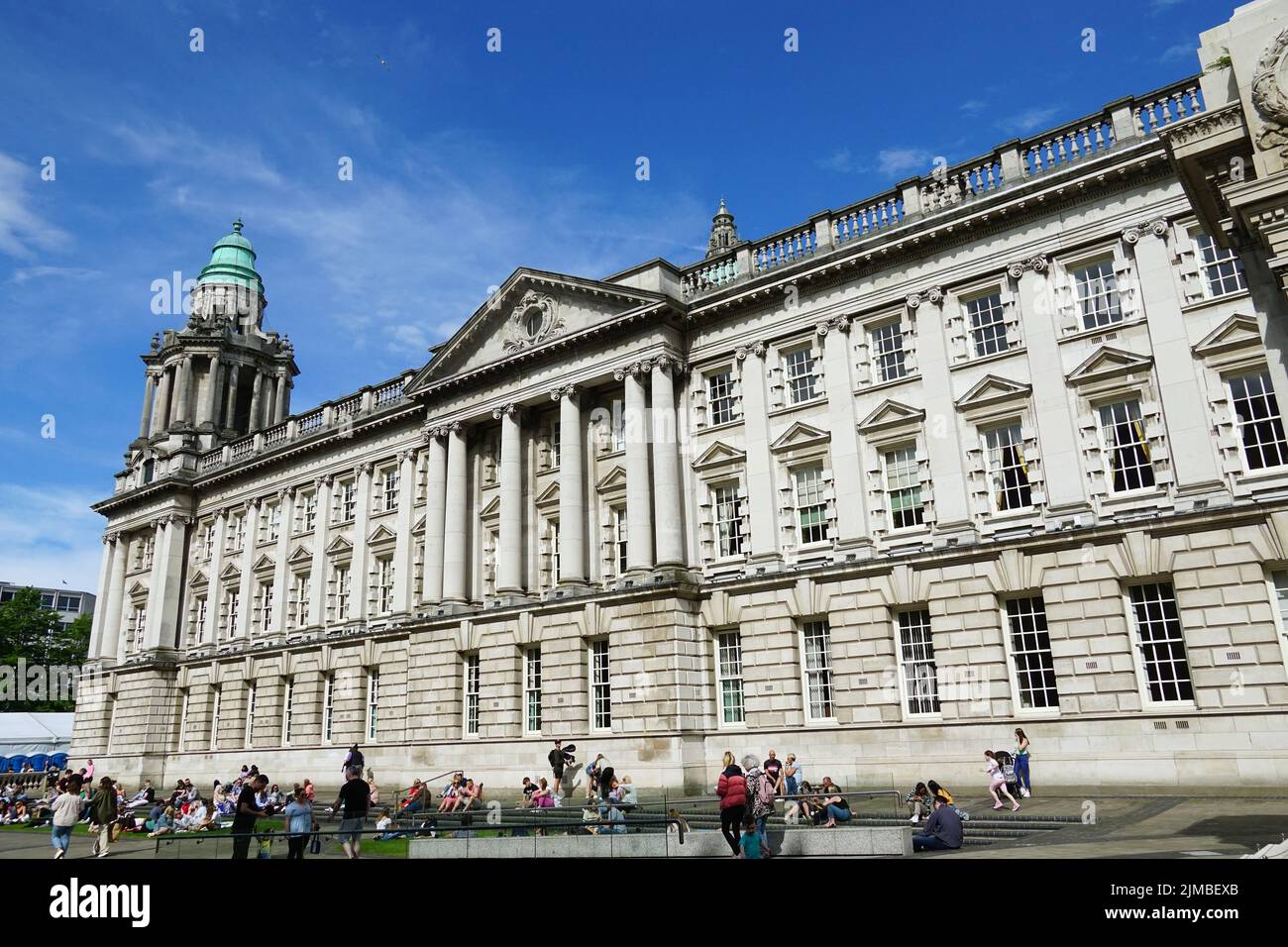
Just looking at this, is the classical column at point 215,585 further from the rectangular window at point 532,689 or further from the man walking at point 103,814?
the man walking at point 103,814

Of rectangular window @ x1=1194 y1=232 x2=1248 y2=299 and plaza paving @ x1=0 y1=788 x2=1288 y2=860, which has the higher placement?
rectangular window @ x1=1194 y1=232 x2=1248 y2=299

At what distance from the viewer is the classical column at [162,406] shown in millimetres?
61938

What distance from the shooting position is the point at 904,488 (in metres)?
28.6

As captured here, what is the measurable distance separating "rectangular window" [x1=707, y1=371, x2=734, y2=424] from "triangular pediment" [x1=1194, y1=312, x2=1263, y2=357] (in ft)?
48.8

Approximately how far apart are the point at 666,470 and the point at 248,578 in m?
30.2

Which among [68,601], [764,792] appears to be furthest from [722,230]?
[68,601]

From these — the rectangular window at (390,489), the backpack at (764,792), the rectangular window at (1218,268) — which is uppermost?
the rectangular window at (390,489)

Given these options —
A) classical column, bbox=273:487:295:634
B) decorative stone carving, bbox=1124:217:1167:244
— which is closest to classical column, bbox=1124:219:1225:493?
decorative stone carving, bbox=1124:217:1167:244

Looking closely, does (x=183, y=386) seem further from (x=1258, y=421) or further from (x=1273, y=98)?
(x=1273, y=98)

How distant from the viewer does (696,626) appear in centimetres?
3175

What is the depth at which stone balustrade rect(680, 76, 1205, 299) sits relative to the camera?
84.0ft

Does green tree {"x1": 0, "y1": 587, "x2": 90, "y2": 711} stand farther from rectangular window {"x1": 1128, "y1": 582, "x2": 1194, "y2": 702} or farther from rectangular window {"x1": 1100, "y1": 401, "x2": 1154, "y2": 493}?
rectangular window {"x1": 1128, "y1": 582, "x2": 1194, "y2": 702}

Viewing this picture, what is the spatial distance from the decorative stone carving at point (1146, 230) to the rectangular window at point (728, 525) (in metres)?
14.4

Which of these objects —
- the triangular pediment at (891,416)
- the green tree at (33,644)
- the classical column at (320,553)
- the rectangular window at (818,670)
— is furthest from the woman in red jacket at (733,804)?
the green tree at (33,644)
